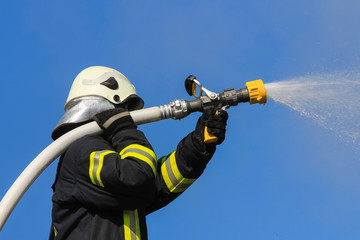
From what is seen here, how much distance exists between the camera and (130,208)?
193 inches

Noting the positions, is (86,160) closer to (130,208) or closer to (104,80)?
(130,208)

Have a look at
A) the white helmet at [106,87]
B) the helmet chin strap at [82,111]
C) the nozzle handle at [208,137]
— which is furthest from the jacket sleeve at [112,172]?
the white helmet at [106,87]

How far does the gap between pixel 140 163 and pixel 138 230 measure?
2.28ft

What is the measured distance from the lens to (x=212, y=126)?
5.36 metres

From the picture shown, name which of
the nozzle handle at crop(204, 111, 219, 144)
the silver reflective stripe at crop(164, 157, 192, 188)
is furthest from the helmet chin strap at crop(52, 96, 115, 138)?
the nozzle handle at crop(204, 111, 219, 144)

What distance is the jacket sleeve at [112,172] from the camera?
4648 mm

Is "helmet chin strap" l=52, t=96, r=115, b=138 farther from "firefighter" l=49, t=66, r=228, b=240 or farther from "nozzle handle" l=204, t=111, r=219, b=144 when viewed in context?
"nozzle handle" l=204, t=111, r=219, b=144

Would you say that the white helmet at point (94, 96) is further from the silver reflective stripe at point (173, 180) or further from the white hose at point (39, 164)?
the silver reflective stripe at point (173, 180)

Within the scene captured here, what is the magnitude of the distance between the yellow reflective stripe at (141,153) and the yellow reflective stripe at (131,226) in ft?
1.63

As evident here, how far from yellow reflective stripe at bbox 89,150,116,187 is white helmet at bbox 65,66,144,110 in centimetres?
104

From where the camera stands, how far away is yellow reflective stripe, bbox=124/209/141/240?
16.1 ft

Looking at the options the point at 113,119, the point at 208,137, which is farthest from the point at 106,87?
the point at 208,137

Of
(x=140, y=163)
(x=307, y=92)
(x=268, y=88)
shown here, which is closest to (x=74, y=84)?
(x=140, y=163)

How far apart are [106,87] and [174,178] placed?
4.06 feet
